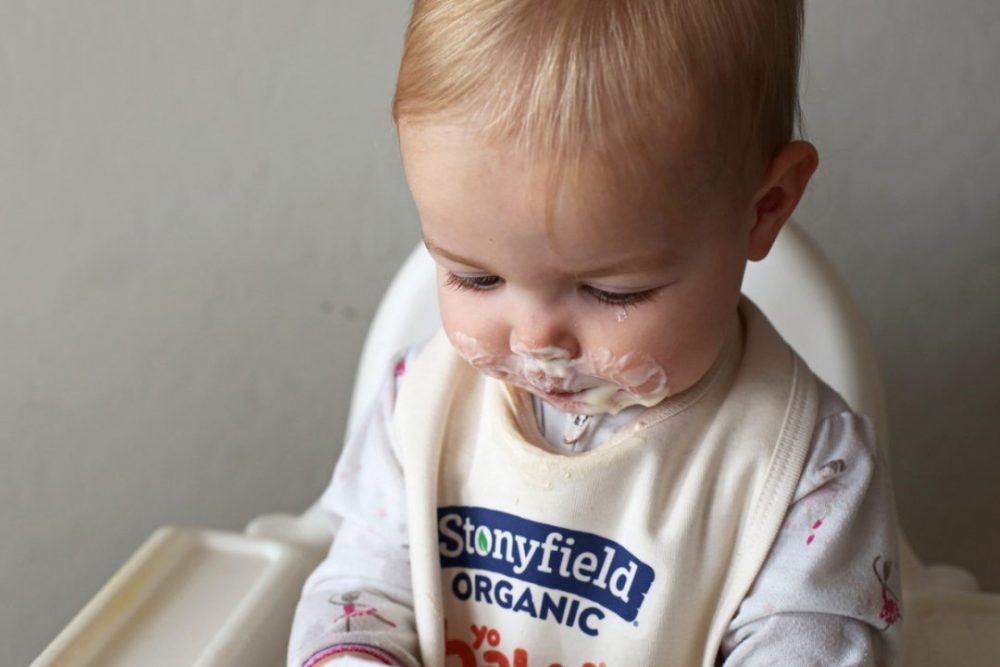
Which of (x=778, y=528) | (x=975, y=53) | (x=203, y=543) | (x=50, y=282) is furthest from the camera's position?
(x=50, y=282)

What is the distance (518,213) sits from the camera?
1.74 feet

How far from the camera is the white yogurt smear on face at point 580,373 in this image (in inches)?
23.1

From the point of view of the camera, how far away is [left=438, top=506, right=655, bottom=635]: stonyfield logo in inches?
25.9

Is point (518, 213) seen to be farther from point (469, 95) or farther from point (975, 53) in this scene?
point (975, 53)

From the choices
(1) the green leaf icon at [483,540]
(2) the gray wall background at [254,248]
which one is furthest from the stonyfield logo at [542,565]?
(2) the gray wall background at [254,248]

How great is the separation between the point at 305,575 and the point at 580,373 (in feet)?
0.93

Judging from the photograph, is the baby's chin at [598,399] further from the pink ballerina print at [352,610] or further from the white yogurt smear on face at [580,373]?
the pink ballerina print at [352,610]

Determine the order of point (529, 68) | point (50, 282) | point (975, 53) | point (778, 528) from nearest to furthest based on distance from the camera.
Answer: point (529, 68)
point (778, 528)
point (975, 53)
point (50, 282)

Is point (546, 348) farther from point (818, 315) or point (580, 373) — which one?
point (818, 315)

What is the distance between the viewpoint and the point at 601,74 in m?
0.51

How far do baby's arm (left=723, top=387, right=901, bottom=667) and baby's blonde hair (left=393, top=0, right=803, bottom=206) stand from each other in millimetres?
181

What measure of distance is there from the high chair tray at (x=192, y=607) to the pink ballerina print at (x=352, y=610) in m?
0.07

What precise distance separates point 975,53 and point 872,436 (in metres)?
0.42

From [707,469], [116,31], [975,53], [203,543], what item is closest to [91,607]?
[203,543]
